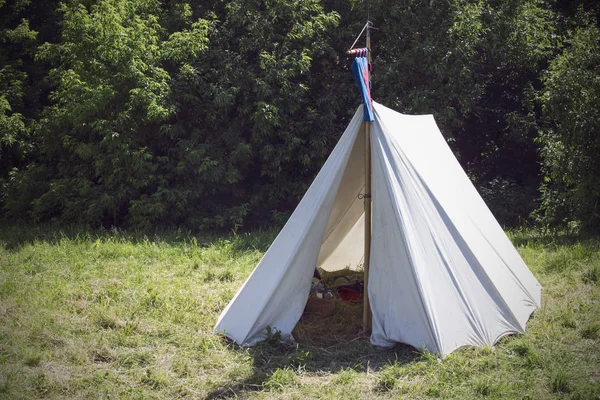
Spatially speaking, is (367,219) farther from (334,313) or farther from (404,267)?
(334,313)

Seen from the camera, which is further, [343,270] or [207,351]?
[343,270]

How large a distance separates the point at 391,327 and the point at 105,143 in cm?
611

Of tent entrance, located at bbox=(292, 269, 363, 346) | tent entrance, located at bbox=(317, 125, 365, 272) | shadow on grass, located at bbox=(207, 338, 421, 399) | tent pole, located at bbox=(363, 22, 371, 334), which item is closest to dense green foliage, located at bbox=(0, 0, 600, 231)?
tent entrance, located at bbox=(317, 125, 365, 272)

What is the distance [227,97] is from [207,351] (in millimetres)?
5517

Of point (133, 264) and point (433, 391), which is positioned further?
point (133, 264)

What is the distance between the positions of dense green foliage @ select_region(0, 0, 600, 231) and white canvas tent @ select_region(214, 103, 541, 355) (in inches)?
162

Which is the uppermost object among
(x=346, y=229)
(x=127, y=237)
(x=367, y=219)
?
(x=367, y=219)

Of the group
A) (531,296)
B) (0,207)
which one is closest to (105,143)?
(0,207)

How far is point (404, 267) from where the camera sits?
4543mm

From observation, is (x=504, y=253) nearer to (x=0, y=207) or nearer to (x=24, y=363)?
(x=24, y=363)

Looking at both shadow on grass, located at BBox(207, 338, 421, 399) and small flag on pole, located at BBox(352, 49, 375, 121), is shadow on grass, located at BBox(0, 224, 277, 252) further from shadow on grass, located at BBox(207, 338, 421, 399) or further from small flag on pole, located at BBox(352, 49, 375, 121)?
small flag on pole, located at BBox(352, 49, 375, 121)

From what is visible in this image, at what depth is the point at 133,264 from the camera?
683 centimetres

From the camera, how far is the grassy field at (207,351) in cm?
391

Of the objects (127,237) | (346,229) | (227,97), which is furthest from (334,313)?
(227,97)
